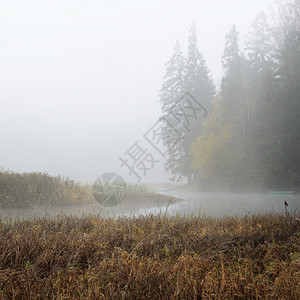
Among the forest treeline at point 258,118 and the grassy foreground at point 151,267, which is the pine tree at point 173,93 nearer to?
the forest treeline at point 258,118

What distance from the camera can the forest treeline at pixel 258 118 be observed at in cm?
2259

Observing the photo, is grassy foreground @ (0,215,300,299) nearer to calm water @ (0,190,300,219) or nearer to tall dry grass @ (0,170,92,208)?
calm water @ (0,190,300,219)

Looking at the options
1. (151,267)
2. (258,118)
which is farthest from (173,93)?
(151,267)

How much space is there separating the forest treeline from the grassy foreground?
18.4m

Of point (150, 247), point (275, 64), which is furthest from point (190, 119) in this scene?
point (150, 247)

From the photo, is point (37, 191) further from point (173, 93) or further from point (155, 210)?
point (173, 93)

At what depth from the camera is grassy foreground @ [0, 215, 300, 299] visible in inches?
116

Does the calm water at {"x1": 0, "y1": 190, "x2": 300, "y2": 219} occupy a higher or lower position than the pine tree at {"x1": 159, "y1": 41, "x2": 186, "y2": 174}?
lower

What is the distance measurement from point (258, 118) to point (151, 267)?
2247 cm

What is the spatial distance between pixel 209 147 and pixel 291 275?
22352mm

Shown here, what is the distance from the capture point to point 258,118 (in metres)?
24.0

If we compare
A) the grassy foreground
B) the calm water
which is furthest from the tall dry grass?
the grassy foreground

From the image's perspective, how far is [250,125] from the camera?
2653 centimetres

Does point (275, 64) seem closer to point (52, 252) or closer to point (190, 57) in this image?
point (190, 57)
